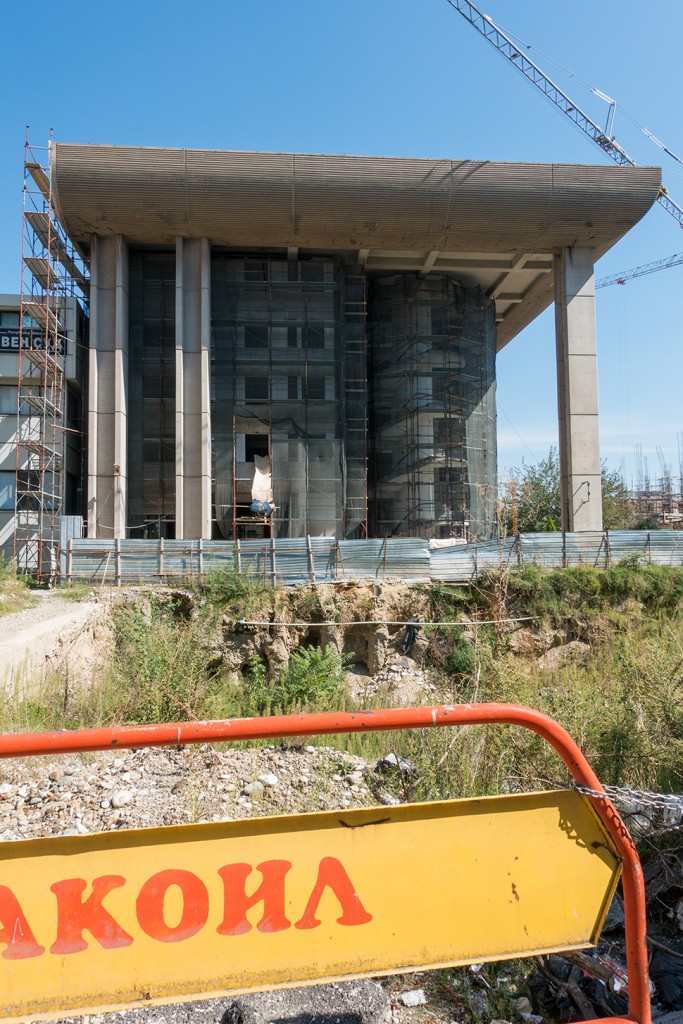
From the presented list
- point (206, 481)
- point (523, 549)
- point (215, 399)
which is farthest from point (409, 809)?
point (215, 399)

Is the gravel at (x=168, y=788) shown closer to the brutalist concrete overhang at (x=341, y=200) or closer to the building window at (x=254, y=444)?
the building window at (x=254, y=444)

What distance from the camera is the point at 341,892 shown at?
226 centimetres

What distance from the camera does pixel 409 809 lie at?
2.37 metres

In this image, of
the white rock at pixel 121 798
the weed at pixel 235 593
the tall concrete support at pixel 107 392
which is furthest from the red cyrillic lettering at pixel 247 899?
the tall concrete support at pixel 107 392

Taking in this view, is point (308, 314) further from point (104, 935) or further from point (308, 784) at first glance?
point (104, 935)

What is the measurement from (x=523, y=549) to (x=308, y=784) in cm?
1165

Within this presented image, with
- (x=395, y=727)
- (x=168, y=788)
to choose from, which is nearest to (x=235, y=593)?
(x=168, y=788)

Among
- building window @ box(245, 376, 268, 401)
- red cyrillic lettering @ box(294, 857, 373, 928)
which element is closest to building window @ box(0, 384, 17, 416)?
building window @ box(245, 376, 268, 401)

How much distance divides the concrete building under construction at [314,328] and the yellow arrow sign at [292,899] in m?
20.5

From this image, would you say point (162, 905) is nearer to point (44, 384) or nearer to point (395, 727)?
point (395, 727)

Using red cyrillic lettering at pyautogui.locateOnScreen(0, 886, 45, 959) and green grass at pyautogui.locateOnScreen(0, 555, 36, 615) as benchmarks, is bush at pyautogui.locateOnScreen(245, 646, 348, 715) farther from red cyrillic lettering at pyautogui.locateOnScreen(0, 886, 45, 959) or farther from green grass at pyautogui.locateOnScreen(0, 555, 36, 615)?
red cyrillic lettering at pyautogui.locateOnScreen(0, 886, 45, 959)

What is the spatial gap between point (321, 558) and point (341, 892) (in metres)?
13.1

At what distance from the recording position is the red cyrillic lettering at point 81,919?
2123mm

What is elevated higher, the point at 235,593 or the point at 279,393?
the point at 279,393
